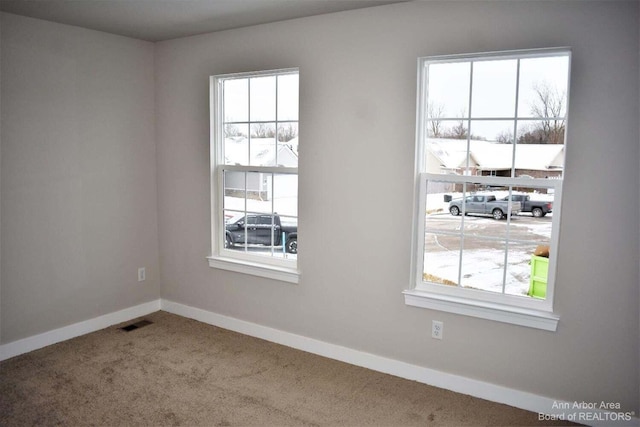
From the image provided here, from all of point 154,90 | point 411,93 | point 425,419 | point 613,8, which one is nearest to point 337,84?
point 411,93

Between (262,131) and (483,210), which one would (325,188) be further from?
(483,210)

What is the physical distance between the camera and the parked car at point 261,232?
383 cm

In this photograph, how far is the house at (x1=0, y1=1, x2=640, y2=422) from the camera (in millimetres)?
2590

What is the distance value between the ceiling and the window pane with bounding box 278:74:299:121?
0.43 meters

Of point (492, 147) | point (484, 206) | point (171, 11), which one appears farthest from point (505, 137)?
point (171, 11)

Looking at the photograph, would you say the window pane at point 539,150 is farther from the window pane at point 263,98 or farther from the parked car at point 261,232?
the window pane at point 263,98

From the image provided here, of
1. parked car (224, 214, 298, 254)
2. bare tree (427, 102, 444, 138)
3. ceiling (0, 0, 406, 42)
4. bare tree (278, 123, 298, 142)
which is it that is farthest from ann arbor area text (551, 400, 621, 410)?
ceiling (0, 0, 406, 42)

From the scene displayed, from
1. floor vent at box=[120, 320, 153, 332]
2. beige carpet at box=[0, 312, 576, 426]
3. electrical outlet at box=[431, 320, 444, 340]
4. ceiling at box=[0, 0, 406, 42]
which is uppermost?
ceiling at box=[0, 0, 406, 42]

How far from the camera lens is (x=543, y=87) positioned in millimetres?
2738

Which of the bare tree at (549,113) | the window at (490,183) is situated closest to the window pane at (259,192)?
the window at (490,183)

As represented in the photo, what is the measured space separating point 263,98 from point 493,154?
72.8 inches

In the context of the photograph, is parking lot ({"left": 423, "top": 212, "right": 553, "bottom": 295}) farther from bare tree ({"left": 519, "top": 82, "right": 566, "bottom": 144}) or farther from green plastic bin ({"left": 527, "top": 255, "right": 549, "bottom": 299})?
bare tree ({"left": 519, "top": 82, "right": 566, "bottom": 144})

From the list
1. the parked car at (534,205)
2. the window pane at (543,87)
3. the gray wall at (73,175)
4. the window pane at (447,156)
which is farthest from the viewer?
the gray wall at (73,175)

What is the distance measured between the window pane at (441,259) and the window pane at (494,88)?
0.82 metres
